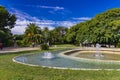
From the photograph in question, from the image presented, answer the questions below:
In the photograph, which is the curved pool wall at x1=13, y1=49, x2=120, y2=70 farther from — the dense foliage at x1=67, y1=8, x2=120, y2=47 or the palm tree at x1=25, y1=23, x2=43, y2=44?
the palm tree at x1=25, y1=23, x2=43, y2=44

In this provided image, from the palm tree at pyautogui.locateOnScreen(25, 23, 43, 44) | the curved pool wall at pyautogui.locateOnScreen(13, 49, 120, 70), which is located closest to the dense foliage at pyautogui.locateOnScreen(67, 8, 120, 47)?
the palm tree at pyautogui.locateOnScreen(25, 23, 43, 44)

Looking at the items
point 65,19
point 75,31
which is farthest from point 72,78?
point 65,19

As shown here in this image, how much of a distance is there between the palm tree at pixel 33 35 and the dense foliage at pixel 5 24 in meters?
3.64

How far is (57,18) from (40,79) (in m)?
64.9

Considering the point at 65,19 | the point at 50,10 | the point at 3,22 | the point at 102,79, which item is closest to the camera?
the point at 102,79

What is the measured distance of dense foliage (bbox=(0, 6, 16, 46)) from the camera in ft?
136

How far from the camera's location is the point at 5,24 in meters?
44.2

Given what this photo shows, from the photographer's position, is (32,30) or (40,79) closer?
(40,79)

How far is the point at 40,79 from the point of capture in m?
8.06

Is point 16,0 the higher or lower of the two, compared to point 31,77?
higher

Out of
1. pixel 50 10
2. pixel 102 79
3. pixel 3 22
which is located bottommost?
pixel 102 79

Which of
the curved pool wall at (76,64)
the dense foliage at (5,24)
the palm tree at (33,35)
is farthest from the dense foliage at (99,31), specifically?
the curved pool wall at (76,64)

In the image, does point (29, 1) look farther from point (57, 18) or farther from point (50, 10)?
point (57, 18)

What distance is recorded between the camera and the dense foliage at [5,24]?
136 ft
